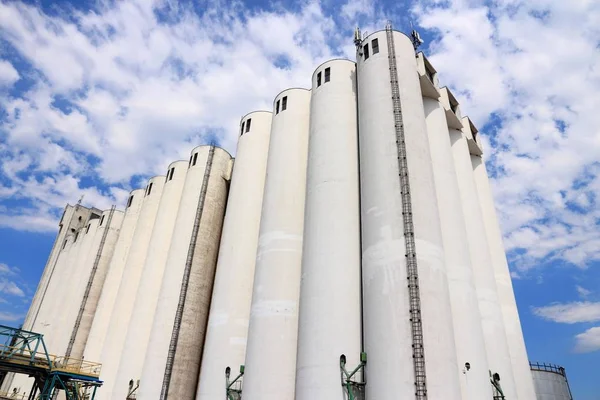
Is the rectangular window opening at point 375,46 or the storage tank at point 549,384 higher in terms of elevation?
the rectangular window opening at point 375,46

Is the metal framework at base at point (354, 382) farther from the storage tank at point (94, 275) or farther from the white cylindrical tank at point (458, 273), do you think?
the storage tank at point (94, 275)

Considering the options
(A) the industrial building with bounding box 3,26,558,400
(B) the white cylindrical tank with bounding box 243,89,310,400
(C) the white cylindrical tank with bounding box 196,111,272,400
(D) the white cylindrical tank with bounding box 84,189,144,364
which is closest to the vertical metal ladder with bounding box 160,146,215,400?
(A) the industrial building with bounding box 3,26,558,400

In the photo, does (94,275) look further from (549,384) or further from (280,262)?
(549,384)

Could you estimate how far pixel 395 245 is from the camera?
2114cm

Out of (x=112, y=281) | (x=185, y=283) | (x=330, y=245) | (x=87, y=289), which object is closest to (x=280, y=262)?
(x=330, y=245)

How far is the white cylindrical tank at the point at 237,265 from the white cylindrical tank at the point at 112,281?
12.9m

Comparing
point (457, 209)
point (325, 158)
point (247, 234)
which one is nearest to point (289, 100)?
point (325, 158)

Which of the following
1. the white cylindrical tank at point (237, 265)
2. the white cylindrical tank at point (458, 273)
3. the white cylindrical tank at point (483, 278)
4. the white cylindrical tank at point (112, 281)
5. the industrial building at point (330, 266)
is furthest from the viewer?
the white cylindrical tank at point (112, 281)

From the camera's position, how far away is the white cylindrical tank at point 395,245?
18.5 metres

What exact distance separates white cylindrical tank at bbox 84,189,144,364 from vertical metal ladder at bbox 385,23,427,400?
2686 cm

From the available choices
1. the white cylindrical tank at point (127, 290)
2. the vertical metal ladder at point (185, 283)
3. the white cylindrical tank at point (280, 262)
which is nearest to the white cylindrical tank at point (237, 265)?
→ the white cylindrical tank at point (280, 262)

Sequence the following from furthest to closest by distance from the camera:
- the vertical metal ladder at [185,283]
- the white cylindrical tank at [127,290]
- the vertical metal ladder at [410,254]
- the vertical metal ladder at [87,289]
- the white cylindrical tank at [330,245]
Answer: the vertical metal ladder at [87,289]
the white cylindrical tank at [127,290]
the vertical metal ladder at [185,283]
the white cylindrical tank at [330,245]
the vertical metal ladder at [410,254]

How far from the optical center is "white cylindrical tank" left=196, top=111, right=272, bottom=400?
2688 centimetres

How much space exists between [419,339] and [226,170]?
25.8 meters
